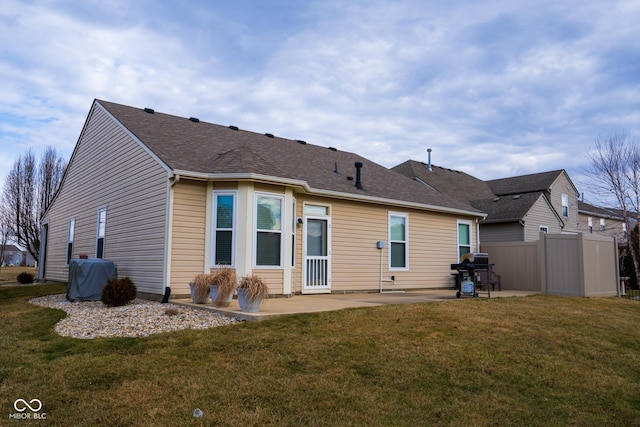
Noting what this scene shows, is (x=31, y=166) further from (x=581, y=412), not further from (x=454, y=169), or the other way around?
(x=581, y=412)

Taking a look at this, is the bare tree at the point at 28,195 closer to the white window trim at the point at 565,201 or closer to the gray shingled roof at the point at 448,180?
the gray shingled roof at the point at 448,180

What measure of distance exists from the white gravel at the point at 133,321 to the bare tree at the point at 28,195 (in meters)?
24.2

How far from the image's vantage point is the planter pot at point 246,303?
7.35 meters

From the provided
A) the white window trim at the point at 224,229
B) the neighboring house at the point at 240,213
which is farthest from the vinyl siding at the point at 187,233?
the white window trim at the point at 224,229

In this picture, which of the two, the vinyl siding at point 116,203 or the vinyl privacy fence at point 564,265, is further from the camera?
the vinyl privacy fence at point 564,265

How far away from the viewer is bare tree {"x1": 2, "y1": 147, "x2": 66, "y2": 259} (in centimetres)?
2909

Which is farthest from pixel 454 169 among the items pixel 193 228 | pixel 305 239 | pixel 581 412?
pixel 581 412

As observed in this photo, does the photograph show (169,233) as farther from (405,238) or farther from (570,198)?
(570,198)

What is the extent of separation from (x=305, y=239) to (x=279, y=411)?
768 cm

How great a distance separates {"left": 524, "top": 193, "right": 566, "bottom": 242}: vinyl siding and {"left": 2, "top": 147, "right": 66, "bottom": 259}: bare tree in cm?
2701

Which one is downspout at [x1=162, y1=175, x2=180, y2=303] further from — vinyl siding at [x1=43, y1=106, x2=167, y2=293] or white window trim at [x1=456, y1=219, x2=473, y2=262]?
white window trim at [x1=456, y1=219, x2=473, y2=262]

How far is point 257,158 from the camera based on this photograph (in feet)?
34.5

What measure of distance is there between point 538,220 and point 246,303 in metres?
18.4

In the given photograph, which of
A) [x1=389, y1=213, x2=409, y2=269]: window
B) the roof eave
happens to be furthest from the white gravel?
[x1=389, y1=213, x2=409, y2=269]: window
